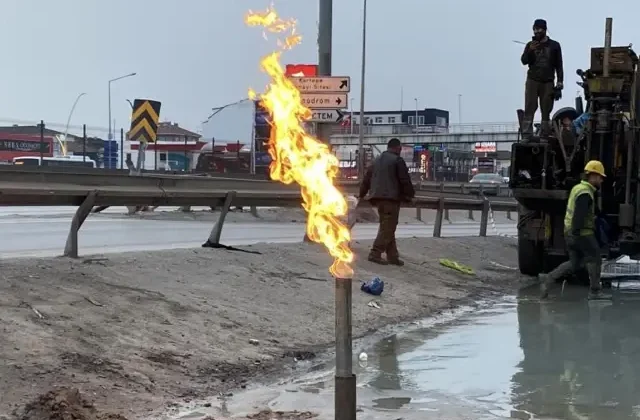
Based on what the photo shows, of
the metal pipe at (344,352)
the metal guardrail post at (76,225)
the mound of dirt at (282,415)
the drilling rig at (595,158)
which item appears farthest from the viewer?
the drilling rig at (595,158)

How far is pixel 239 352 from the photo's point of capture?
7.75 m

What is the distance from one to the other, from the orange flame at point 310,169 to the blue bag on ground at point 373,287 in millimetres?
5549

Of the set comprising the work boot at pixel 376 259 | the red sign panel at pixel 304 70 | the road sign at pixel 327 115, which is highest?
the red sign panel at pixel 304 70

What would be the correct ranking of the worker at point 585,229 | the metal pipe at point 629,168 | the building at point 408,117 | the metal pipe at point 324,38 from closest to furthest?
A: 1. the worker at point 585,229
2. the metal pipe at point 629,168
3. the metal pipe at point 324,38
4. the building at point 408,117

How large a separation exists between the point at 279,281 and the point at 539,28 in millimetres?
5659

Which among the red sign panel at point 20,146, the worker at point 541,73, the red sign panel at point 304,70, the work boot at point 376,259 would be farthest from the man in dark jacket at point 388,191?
the red sign panel at point 20,146

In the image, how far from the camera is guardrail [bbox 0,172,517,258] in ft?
32.6

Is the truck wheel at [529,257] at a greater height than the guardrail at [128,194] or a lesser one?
lesser

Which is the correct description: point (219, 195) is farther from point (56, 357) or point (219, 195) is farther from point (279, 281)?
point (56, 357)

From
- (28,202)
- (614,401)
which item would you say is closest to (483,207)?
(28,202)

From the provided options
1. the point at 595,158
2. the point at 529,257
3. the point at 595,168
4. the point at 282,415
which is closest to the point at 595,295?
the point at 595,168

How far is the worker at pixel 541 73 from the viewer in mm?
13539

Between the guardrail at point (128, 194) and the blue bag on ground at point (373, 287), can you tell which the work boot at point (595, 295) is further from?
the guardrail at point (128, 194)

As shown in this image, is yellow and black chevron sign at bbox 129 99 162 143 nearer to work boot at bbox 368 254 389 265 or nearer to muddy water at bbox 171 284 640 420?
work boot at bbox 368 254 389 265
